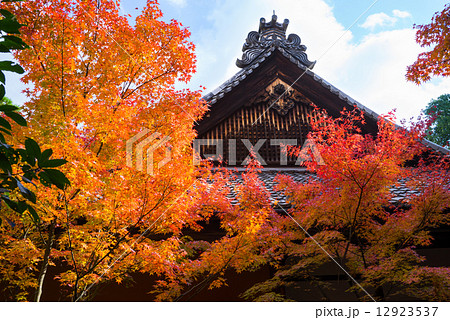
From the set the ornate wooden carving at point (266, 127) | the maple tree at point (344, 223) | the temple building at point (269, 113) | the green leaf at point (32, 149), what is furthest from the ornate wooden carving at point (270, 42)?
the green leaf at point (32, 149)

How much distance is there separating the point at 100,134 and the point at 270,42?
1117cm

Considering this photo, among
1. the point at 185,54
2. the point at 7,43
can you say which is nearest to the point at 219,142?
the point at 185,54

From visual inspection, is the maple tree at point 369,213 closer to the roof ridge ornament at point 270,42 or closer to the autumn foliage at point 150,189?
the autumn foliage at point 150,189

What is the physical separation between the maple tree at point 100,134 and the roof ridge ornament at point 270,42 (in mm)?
7826

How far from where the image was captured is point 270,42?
13.6 metres

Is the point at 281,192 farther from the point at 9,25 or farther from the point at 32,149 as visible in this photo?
the point at 9,25

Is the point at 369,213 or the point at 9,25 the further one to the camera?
the point at 369,213

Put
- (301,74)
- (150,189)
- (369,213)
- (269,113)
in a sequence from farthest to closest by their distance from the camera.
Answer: (301,74) → (269,113) → (369,213) → (150,189)

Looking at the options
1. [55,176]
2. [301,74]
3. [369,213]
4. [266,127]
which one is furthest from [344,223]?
[301,74]

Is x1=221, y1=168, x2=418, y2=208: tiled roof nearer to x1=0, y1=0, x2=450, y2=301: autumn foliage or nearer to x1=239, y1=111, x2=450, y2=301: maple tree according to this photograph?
x1=0, y1=0, x2=450, y2=301: autumn foliage

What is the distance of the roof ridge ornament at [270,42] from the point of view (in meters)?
12.7

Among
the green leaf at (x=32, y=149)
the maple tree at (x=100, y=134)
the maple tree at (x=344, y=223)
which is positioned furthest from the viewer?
the maple tree at (x=344, y=223)

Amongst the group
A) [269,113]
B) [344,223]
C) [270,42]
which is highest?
[270,42]

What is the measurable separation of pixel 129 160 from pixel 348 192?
11.3 feet
